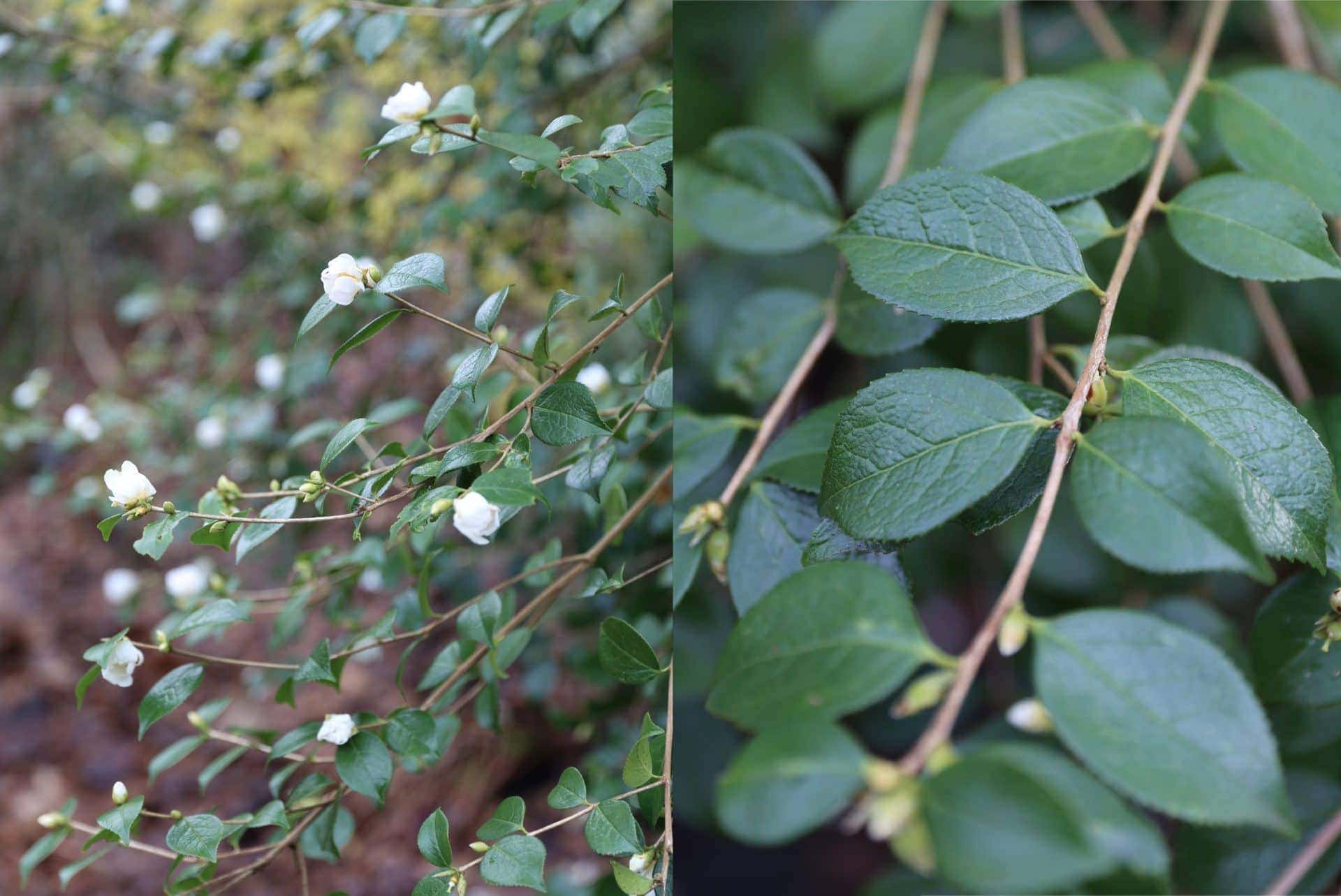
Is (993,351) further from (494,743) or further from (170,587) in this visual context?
(494,743)

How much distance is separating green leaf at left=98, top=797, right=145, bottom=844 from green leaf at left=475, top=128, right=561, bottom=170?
362 millimetres

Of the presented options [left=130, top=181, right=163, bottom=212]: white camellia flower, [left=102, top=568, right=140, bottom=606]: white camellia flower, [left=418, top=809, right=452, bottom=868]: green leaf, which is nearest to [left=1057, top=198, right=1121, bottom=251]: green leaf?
[left=418, top=809, right=452, bottom=868]: green leaf

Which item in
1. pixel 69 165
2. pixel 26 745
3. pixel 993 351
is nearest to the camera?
pixel 993 351

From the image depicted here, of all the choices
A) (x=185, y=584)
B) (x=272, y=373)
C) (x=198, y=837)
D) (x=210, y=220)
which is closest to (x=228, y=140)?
(x=210, y=220)

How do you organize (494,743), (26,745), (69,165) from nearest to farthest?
(494,743) → (26,745) → (69,165)

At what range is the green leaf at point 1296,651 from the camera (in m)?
0.42

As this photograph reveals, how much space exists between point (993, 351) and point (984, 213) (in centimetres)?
24

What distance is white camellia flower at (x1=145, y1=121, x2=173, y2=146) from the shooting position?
3.66ft

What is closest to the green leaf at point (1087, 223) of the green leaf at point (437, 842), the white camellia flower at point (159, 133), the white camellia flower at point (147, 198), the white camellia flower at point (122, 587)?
the green leaf at point (437, 842)

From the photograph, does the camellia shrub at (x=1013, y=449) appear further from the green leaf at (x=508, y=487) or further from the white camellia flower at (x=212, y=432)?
the white camellia flower at (x=212, y=432)

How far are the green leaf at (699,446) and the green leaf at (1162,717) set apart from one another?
24cm

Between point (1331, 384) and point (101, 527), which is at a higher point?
point (101, 527)

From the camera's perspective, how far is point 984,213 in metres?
0.40

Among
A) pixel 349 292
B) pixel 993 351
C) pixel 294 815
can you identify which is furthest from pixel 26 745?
pixel 993 351
